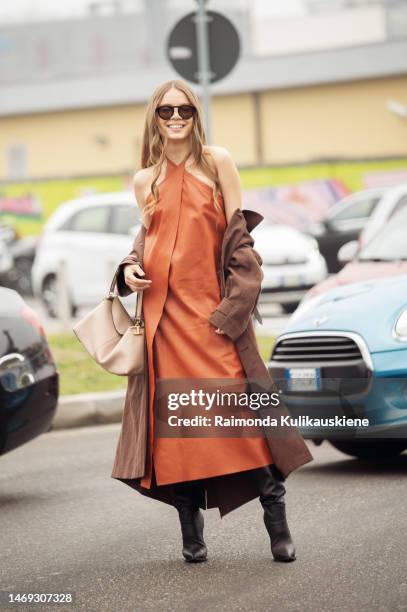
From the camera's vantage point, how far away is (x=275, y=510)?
5363 millimetres

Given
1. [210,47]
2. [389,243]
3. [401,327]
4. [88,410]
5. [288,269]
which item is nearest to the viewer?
[401,327]

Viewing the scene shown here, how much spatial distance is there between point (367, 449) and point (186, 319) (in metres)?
2.94

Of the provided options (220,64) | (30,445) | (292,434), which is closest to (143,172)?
(292,434)

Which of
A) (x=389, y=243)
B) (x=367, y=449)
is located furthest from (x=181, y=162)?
(x=389, y=243)

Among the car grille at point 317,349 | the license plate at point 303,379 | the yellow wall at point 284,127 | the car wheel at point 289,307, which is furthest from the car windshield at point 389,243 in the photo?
the yellow wall at point 284,127

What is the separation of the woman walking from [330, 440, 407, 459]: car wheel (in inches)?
98.2

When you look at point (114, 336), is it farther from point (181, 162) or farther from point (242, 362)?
point (181, 162)

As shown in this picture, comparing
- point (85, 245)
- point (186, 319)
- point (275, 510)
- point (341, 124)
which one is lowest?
point (341, 124)

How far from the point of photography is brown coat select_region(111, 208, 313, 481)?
525 cm

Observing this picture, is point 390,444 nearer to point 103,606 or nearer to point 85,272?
point 103,606

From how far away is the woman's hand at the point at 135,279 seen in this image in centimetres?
532

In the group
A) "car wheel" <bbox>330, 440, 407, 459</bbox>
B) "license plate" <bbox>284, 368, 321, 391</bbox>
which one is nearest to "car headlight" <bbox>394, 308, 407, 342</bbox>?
"license plate" <bbox>284, 368, 321, 391</bbox>

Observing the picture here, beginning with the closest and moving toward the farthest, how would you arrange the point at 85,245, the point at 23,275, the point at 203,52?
the point at 203,52, the point at 85,245, the point at 23,275

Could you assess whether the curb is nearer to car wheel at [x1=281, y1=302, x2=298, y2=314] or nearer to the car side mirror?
the car side mirror
